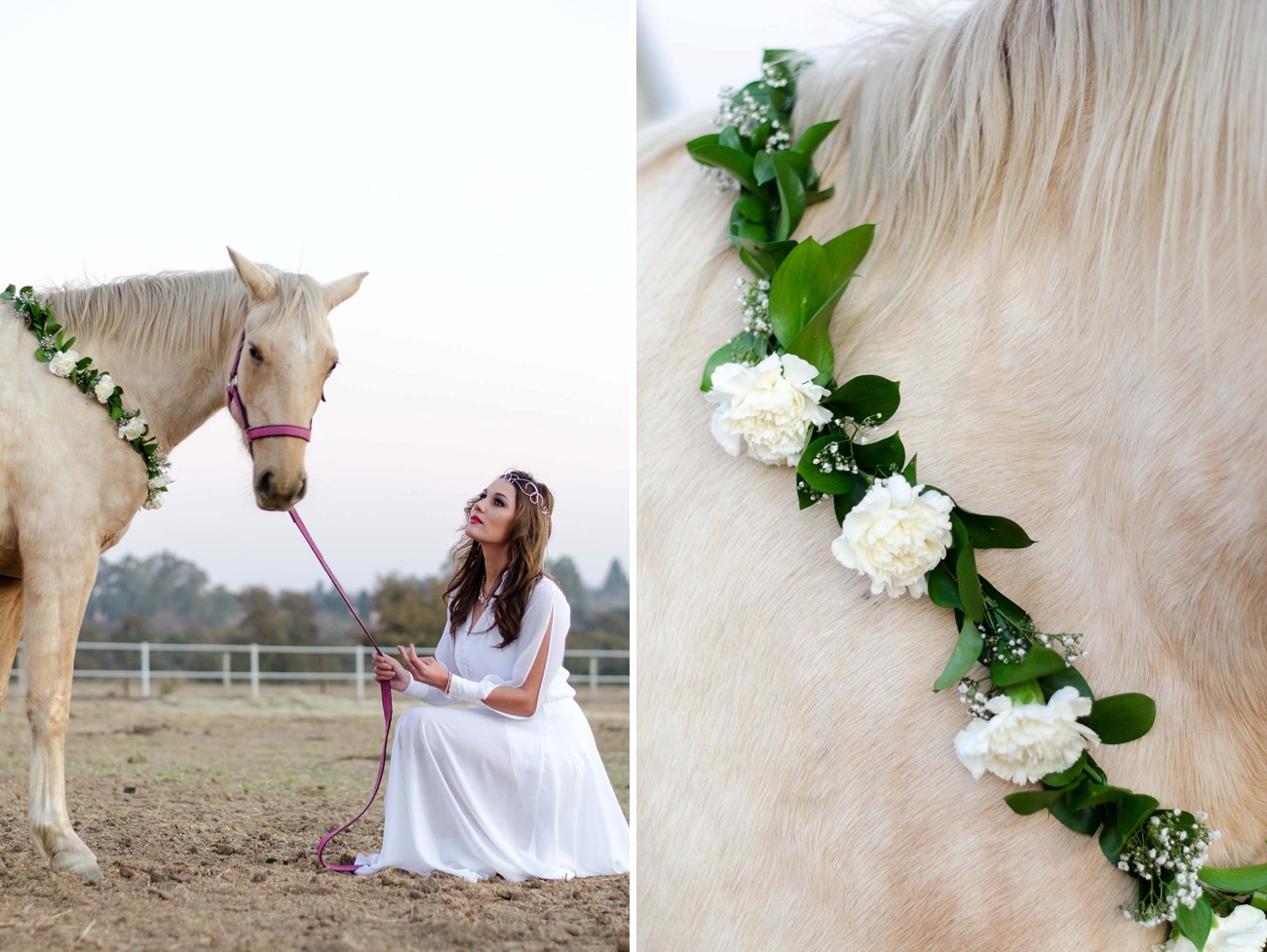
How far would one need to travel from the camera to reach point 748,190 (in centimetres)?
85

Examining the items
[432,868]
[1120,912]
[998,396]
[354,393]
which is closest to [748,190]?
[998,396]

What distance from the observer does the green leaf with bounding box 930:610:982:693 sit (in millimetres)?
664

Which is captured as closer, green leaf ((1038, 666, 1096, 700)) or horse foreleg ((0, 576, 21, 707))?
green leaf ((1038, 666, 1096, 700))

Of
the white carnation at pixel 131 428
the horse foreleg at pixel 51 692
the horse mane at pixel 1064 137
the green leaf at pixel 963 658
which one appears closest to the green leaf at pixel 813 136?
the horse mane at pixel 1064 137

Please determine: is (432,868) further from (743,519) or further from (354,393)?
(354,393)

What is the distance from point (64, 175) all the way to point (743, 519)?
6.28ft

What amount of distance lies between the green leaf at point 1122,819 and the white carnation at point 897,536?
0.22 metres

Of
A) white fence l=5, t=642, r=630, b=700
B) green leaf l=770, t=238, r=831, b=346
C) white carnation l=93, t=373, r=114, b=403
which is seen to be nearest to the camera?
green leaf l=770, t=238, r=831, b=346

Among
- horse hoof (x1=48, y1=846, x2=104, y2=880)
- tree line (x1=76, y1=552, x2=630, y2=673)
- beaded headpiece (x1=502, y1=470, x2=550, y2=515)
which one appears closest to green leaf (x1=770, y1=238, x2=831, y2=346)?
beaded headpiece (x1=502, y1=470, x2=550, y2=515)

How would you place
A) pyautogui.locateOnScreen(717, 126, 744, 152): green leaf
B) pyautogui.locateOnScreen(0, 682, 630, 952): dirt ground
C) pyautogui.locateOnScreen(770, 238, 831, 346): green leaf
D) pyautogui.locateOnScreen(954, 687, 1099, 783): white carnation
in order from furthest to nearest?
pyautogui.locateOnScreen(0, 682, 630, 952): dirt ground
pyautogui.locateOnScreen(717, 126, 744, 152): green leaf
pyautogui.locateOnScreen(770, 238, 831, 346): green leaf
pyautogui.locateOnScreen(954, 687, 1099, 783): white carnation

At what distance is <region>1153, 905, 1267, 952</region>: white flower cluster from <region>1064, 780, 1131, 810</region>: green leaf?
0.44ft

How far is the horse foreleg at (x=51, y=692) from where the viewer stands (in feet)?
4.38

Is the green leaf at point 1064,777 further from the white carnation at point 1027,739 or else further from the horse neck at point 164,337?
the horse neck at point 164,337

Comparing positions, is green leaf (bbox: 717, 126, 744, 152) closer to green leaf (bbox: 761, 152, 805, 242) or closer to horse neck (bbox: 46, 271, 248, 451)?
green leaf (bbox: 761, 152, 805, 242)
